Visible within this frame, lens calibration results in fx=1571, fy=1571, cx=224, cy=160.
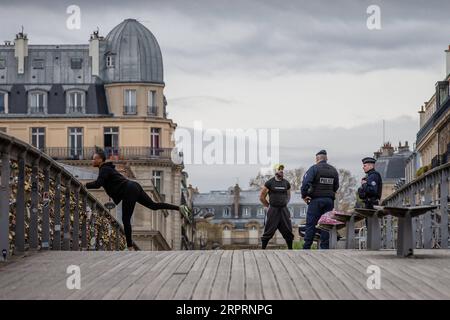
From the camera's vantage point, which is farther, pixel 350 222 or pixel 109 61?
pixel 109 61

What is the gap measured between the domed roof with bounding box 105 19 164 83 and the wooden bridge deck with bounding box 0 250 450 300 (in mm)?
113308

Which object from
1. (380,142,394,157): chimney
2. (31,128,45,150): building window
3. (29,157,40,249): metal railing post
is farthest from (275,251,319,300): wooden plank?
(380,142,394,157): chimney

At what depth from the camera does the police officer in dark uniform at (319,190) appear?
2781 cm

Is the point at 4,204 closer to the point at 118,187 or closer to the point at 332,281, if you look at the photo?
the point at 332,281

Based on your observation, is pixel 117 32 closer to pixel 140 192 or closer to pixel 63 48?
pixel 63 48

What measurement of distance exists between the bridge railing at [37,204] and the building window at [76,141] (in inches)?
4181

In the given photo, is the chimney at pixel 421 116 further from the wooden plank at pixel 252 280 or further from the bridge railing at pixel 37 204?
the wooden plank at pixel 252 280

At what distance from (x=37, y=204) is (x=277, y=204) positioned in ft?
30.9

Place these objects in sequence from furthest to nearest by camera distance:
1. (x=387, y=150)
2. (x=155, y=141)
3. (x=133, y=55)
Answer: (x=387, y=150) < (x=155, y=141) < (x=133, y=55)

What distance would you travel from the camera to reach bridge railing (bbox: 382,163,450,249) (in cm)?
2409

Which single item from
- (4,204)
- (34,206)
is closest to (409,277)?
(4,204)

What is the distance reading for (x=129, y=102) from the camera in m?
134

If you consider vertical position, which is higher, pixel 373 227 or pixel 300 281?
pixel 373 227
